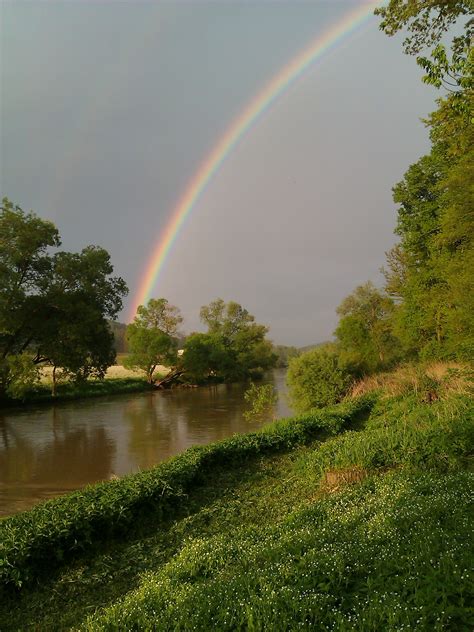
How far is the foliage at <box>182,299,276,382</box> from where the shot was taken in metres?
54.2

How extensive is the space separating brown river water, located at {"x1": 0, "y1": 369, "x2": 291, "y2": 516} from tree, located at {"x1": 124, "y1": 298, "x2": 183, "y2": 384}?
15.3 metres

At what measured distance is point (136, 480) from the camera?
26.9ft

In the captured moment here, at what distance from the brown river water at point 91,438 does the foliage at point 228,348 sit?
63.6ft

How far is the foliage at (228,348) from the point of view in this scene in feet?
178

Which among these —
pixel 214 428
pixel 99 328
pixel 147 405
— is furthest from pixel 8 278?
pixel 214 428

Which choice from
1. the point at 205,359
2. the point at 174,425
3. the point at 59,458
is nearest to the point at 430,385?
the point at 174,425

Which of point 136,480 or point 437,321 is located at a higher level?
point 437,321

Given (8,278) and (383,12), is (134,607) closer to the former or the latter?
(383,12)

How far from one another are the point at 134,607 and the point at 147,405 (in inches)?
1256

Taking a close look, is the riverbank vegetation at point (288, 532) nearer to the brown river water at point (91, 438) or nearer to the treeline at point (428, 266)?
the treeline at point (428, 266)

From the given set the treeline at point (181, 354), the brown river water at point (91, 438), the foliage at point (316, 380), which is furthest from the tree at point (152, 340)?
the foliage at point (316, 380)

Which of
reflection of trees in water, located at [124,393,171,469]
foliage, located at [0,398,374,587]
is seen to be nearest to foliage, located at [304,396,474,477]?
foliage, located at [0,398,374,587]

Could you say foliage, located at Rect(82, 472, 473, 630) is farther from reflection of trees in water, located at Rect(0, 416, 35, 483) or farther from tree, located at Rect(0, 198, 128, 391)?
tree, located at Rect(0, 198, 128, 391)

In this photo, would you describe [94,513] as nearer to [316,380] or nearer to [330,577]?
[330,577]
